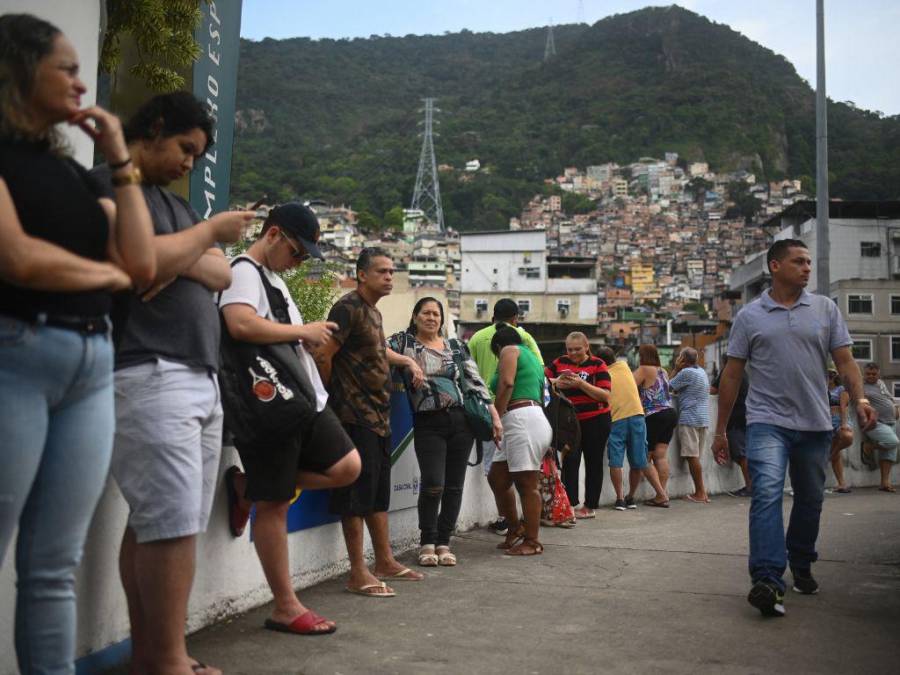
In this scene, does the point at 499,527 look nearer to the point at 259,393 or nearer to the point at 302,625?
the point at 302,625

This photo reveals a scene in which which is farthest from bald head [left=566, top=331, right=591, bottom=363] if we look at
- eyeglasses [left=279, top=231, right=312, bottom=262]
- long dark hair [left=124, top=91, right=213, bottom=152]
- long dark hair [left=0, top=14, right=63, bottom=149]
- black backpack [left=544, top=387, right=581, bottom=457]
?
long dark hair [left=0, top=14, right=63, bottom=149]

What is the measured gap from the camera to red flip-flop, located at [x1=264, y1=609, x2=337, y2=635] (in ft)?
16.0

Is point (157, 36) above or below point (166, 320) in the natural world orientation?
above

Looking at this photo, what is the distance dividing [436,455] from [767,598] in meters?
2.39

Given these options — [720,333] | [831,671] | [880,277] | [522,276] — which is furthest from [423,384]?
[522,276]

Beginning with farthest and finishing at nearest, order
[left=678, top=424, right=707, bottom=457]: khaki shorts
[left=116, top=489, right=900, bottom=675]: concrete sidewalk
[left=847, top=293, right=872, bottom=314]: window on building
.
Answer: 1. [left=847, top=293, right=872, bottom=314]: window on building
2. [left=678, top=424, right=707, bottom=457]: khaki shorts
3. [left=116, top=489, right=900, bottom=675]: concrete sidewalk

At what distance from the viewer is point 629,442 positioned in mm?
11922

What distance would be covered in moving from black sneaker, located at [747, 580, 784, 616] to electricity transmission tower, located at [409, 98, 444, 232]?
141759mm

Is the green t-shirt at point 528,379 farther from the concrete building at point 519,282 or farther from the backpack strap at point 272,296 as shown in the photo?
the concrete building at point 519,282

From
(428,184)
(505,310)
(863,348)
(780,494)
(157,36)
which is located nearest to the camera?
(780,494)

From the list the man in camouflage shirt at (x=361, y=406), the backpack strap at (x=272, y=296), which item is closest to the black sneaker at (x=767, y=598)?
the man in camouflage shirt at (x=361, y=406)

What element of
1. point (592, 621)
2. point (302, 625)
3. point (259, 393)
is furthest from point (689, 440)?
point (259, 393)

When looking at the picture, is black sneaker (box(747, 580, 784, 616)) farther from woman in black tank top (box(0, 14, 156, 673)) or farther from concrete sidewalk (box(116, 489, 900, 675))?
woman in black tank top (box(0, 14, 156, 673))

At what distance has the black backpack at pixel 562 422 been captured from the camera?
973cm
